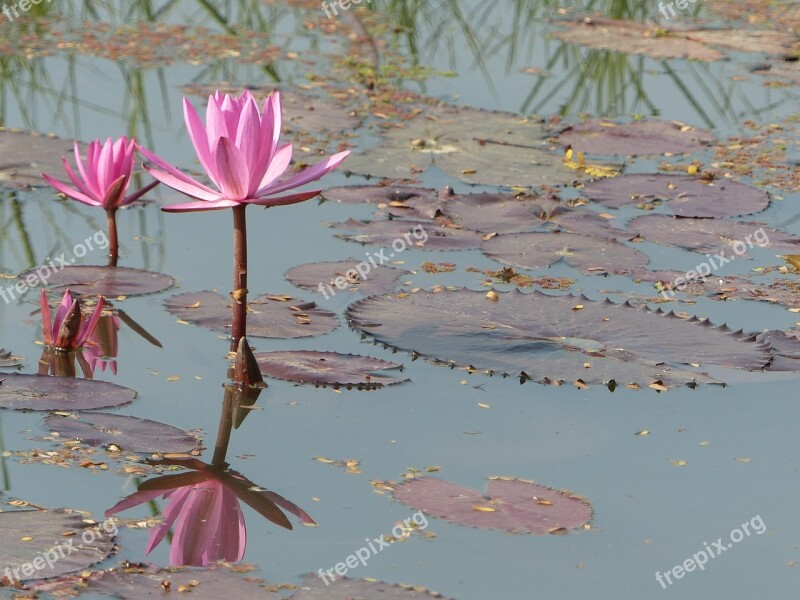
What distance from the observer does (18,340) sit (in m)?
3.15

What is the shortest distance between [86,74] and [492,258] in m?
2.65

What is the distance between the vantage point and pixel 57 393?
109 inches

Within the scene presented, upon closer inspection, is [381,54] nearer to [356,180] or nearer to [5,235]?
[356,180]

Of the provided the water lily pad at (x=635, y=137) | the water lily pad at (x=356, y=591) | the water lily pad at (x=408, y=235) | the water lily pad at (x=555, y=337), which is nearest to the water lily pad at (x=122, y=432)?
the water lily pad at (x=356, y=591)

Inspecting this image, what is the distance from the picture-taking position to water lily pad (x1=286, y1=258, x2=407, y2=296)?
3570mm

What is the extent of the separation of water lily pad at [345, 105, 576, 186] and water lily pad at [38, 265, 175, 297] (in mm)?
1259

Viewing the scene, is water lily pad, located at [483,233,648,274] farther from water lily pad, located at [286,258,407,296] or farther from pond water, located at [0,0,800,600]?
water lily pad, located at [286,258,407,296]

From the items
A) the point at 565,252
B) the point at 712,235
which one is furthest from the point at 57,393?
the point at 712,235

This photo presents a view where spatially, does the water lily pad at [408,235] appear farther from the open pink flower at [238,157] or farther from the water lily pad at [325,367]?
the open pink flower at [238,157]

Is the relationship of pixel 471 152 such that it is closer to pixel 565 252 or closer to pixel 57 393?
pixel 565 252

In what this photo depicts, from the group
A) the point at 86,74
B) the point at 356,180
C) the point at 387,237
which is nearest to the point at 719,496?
the point at 387,237

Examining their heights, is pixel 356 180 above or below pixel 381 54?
below

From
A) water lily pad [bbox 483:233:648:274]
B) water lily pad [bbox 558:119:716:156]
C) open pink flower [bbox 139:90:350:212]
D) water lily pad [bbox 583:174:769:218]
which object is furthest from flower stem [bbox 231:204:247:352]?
water lily pad [bbox 558:119:716:156]

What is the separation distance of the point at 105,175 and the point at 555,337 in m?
1.44
